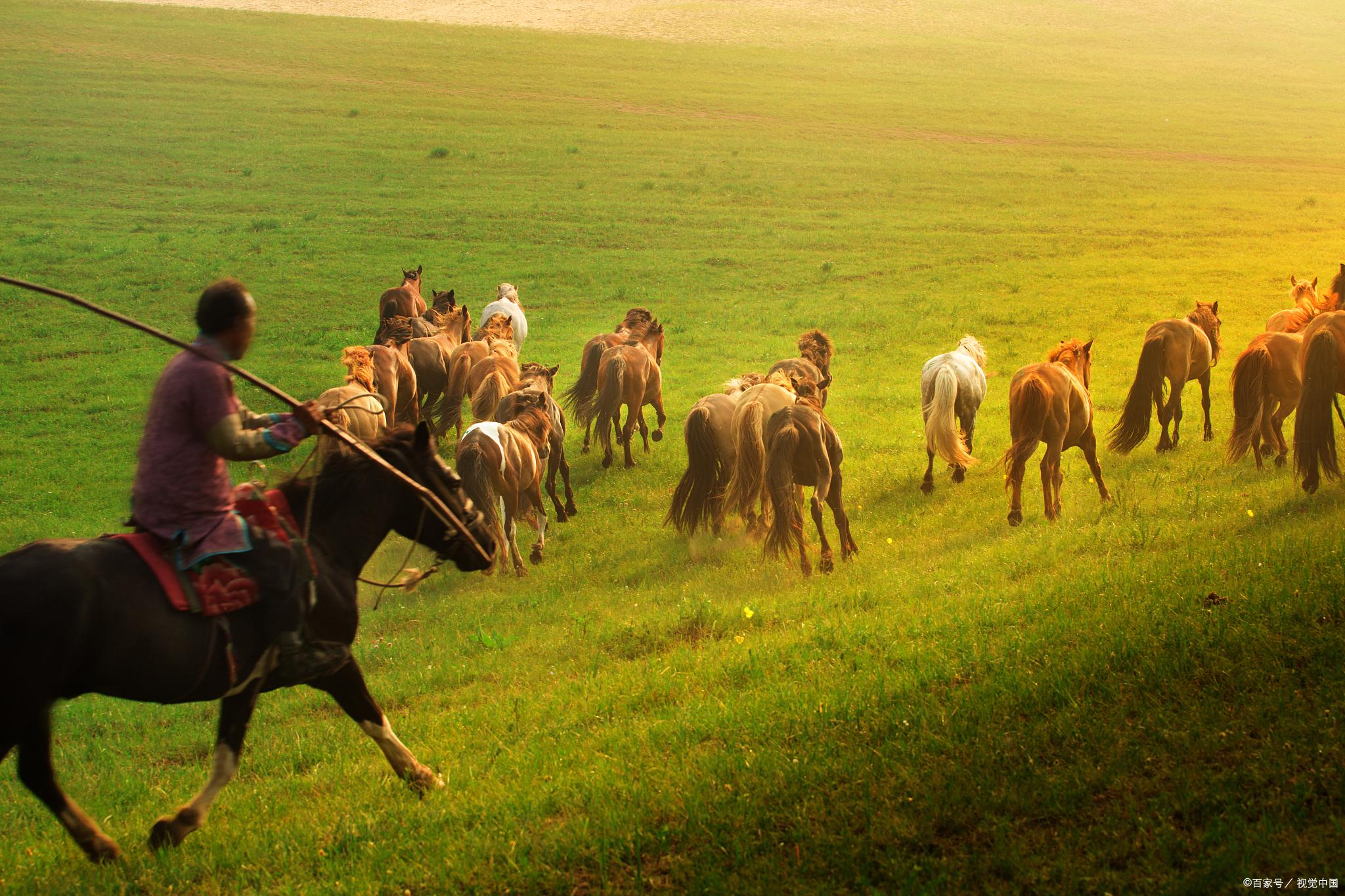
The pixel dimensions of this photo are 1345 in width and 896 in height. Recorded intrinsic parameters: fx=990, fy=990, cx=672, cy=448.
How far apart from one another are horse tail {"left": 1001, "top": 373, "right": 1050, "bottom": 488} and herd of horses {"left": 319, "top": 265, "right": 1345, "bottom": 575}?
2 centimetres

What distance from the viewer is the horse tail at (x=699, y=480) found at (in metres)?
12.0

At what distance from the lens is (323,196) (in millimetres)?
35531

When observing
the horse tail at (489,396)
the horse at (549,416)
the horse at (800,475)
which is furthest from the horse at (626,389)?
the horse at (800,475)

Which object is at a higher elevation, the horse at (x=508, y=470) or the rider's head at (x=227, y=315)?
the rider's head at (x=227, y=315)

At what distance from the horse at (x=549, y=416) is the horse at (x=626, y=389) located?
3.77 feet

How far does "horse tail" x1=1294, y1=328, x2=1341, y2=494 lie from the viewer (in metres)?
9.93

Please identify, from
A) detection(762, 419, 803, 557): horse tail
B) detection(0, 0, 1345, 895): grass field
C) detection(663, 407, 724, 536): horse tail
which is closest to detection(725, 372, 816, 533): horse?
detection(762, 419, 803, 557): horse tail

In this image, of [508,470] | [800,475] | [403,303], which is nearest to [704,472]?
[800,475]

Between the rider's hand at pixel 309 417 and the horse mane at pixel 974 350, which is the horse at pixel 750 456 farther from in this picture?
the rider's hand at pixel 309 417

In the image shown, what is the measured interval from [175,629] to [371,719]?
4.26ft

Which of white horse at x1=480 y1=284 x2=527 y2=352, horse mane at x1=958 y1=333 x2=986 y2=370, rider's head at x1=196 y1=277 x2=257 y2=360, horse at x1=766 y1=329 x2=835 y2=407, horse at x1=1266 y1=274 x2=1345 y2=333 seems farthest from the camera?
white horse at x1=480 y1=284 x2=527 y2=352

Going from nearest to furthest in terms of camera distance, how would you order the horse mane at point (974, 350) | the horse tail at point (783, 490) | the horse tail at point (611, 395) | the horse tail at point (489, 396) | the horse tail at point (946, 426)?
the horse tail at point (783, 490)
the horse tail at point (946, 426)
the horse mane at point (974, 350)
the horse tail at point (489, 396)
the horse tail at point (611, 395)

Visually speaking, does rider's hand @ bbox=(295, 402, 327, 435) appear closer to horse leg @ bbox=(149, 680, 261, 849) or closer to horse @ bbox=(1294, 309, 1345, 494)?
horse leg @ bbox=(149, 680, 261, 849)

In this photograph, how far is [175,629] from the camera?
16.8ft
